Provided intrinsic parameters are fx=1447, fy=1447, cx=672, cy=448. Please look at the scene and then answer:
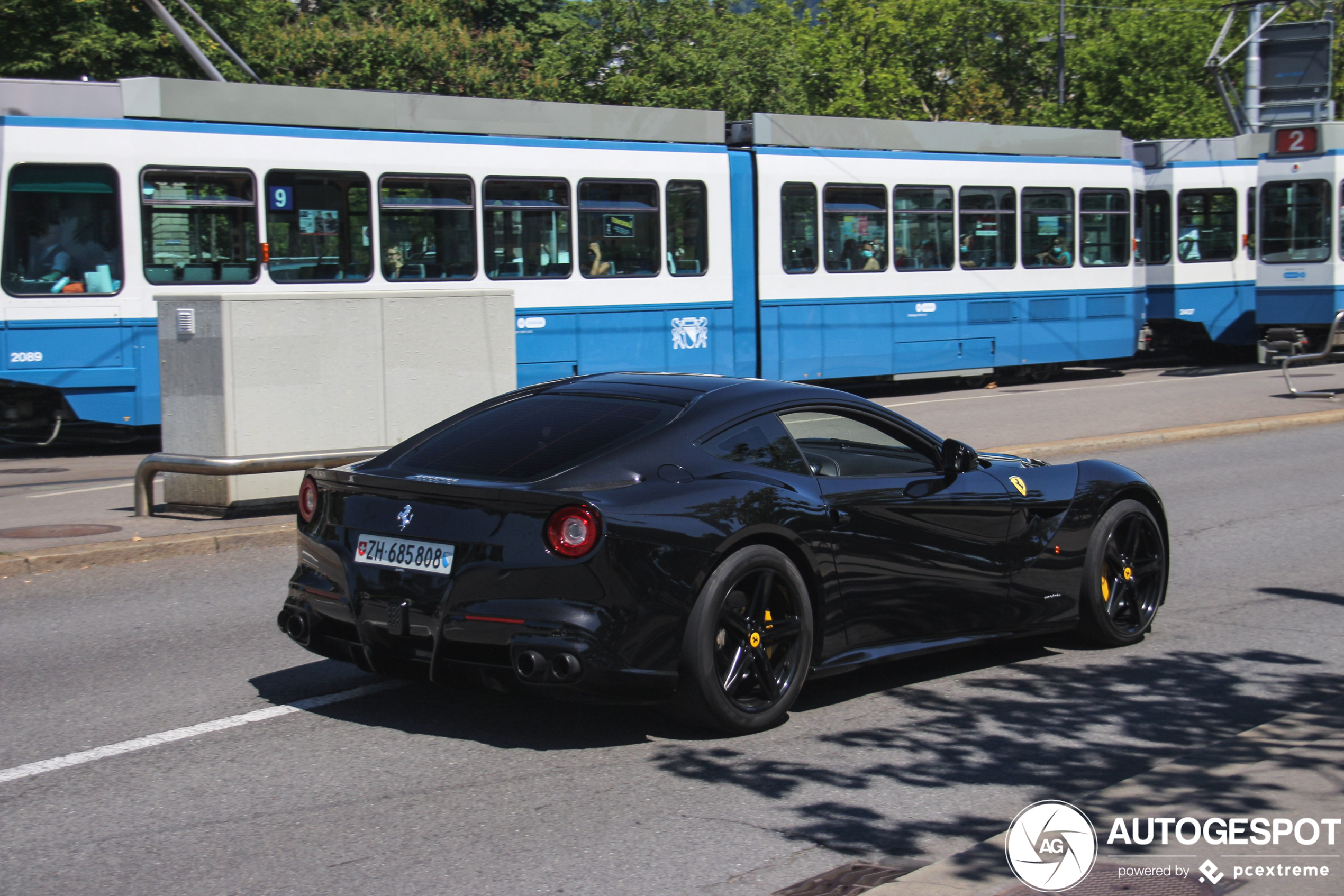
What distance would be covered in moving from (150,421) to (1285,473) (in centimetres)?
1100

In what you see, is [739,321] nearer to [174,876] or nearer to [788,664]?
[788,664]

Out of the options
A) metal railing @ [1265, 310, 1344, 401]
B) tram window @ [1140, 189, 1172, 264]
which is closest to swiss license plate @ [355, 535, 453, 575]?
metal railing @ [1265, 310, 1344, 401]

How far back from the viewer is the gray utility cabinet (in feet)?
32.9

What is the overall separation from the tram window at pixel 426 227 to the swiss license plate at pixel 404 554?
11192mm

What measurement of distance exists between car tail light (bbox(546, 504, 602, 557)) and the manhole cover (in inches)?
220

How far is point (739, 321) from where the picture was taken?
1925 cm

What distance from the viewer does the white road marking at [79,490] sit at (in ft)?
38.7

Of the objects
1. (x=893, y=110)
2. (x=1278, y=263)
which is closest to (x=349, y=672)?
(x=1278, y=263)

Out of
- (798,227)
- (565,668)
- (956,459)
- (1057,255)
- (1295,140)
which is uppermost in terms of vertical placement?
(1295,140)

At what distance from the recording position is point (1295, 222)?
2409cm

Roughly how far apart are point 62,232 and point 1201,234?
18.9 metres

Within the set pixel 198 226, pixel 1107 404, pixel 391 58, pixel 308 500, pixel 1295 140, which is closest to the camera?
pixel 308 500

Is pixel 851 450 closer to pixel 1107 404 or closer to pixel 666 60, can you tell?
pixel 1107 404

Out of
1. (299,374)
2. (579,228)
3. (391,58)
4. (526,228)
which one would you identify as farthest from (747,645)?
(391,58)
